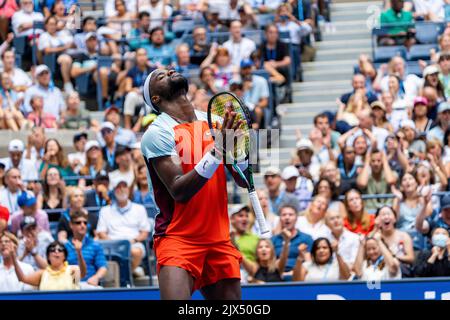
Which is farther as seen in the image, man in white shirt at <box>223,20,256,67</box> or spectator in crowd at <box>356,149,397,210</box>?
man in white shirt at <box>223,20,256,67</box>

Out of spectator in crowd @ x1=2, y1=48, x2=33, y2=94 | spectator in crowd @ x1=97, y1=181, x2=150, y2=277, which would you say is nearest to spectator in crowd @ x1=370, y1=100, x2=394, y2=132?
spectator in crowd @ x1=97, y1=181, x2=150, y2=277

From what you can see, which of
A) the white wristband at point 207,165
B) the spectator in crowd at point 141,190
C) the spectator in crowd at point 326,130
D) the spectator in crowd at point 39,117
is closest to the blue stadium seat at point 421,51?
the spectator in crowd at point 326,130

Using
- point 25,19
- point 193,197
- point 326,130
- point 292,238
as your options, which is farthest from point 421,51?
point 193,197

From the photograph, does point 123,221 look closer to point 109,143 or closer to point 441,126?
point 109,143

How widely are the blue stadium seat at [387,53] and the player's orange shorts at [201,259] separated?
8.00 meters

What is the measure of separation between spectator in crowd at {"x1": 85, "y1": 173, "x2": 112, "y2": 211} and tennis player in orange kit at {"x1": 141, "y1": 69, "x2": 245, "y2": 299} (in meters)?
5.79

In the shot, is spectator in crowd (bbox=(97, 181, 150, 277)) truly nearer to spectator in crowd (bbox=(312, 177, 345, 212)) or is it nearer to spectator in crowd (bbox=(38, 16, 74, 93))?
spectator in crowd (bbox=(312, 177, 345, 212))

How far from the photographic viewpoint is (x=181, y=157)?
6816 millimetres

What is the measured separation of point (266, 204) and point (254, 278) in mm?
1020

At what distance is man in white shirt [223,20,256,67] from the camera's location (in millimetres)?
14633

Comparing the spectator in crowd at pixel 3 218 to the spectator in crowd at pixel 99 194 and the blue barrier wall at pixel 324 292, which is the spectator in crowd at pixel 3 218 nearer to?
the spectator in crowd at pixel 99 194
